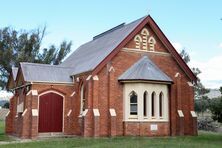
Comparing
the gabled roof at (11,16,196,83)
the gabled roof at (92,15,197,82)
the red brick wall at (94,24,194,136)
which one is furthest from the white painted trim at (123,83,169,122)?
the gabled roof at (11,16,196,83)

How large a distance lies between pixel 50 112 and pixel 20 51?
30.1 meters

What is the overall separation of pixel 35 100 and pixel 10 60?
30.2 m

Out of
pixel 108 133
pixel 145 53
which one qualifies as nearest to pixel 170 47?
pixel 145 53

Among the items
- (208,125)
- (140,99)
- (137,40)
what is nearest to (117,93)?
(140,99)

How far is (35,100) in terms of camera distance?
25422mm

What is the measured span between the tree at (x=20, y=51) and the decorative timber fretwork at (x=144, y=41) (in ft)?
98.6

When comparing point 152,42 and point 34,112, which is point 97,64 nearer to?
point 152,42

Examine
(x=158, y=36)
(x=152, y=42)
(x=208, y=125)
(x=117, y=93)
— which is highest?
(x=158, y=36)

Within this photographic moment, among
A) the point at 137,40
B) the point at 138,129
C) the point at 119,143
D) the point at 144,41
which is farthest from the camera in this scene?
the point at 144,41

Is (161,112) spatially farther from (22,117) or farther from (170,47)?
(22,117)

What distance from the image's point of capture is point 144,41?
27.5m

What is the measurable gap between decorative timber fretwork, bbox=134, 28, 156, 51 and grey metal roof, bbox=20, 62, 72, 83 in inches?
249

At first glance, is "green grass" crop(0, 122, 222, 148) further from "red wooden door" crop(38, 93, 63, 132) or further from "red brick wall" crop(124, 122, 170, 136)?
"red wooden door" crop(38, 93, 63, 132)

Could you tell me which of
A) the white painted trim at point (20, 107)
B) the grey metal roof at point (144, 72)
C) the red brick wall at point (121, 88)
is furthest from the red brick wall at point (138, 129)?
the white painted trim at point (20, 107)
